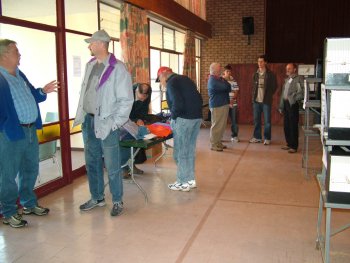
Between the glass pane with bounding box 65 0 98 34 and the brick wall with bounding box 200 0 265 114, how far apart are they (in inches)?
251

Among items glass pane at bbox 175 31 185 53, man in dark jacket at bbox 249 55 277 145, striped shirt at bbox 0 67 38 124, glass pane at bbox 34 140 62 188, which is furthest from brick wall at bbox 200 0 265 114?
striped shirt at bbox 0 67 38 124

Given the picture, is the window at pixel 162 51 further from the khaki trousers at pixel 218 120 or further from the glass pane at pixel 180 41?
the khaki trousers at pixel 218 120

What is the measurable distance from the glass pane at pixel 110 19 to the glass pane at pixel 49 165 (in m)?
2.07

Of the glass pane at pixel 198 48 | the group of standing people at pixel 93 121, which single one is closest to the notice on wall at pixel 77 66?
the group of standing people at pixel 93 121

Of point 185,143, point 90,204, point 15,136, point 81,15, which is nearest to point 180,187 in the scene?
point 185,143

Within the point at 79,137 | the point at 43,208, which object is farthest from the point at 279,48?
the point at 43,208

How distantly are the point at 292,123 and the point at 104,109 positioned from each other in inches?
158

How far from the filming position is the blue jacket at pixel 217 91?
6.56 metres

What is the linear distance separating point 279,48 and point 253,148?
17.0ft

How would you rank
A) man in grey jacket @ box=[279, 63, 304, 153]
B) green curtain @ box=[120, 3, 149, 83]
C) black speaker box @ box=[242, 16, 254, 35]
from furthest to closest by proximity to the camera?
black speaker box @ box=[242, 16, 254, 35], man in grey jacket @ box=[279, 63, 304, 153], green curtain @ box=[120, 3, 149, 83]

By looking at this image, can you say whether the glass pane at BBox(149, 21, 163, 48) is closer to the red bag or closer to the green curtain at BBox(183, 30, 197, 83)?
the green curtain at BBox(183, 30, 197, 83)

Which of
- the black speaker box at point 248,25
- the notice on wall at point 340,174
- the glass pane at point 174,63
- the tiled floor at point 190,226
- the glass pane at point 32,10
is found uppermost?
the black speaker box at point 248,25

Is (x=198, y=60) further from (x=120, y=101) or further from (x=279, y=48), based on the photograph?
(x=120, y=101)

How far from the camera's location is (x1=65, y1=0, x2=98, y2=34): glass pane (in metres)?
5.02
